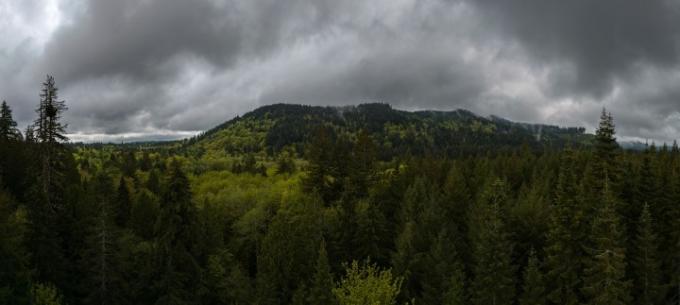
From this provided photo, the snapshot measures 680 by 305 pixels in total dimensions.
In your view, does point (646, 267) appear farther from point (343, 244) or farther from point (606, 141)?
point (343, 244)

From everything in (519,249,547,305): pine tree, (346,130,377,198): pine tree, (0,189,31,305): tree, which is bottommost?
(519,249,547,305): pine tree

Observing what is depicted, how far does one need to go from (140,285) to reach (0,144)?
122 ft

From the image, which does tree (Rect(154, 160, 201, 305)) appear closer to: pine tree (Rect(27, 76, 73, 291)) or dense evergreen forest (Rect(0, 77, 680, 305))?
dense evergreen forest (Rect(0, 77, 680, 305))

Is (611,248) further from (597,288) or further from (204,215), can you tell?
(204,215)

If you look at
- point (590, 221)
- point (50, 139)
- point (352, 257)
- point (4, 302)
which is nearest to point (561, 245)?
point (590, 221)

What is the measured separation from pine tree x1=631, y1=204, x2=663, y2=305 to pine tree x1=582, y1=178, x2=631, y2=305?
6857mm

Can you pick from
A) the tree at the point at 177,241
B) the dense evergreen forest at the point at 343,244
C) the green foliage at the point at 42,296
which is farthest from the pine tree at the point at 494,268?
the green foliage at the point at 42,296

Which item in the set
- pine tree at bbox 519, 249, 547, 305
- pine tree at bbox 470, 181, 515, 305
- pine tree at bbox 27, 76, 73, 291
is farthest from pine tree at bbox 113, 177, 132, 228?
pine tree at bbox 519, 249, 547, 305

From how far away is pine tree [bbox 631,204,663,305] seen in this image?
A: 153 feet

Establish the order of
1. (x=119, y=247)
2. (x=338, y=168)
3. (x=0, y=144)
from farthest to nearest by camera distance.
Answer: (x=338, y=168)
(x=0, y=144)
(x=119, y=247)

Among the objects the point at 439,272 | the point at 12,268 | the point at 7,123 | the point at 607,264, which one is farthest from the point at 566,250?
the point at 7,123

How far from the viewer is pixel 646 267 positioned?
47031mm

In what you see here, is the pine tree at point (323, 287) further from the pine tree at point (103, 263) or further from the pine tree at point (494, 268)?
the pine tree at point (103, 263)

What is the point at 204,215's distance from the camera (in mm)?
62281
